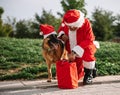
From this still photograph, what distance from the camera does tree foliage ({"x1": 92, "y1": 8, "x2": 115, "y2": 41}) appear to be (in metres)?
33.1

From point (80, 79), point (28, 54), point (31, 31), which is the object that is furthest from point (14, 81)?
point (31, 31)

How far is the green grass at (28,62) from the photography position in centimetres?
790

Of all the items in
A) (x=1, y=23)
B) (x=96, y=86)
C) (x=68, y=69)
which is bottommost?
(x=96, y=86)

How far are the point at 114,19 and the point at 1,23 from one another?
43.8 ft

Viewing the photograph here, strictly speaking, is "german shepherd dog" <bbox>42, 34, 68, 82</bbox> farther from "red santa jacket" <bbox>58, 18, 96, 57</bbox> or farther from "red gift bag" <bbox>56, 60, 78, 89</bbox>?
"red gift bag" <bbox>56, 60, 78, 89</bbox>

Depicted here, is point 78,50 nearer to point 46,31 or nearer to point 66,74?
point 66,74

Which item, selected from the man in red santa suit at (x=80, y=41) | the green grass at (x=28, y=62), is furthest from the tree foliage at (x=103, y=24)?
the man in red santa suit at (x=80, y=41)

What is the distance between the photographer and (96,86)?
6820mm

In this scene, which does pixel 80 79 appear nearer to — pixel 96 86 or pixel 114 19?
pixel 96 86

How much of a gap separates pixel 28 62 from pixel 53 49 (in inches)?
117

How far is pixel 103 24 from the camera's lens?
34000 millimetres

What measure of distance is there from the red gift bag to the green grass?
1.43 m

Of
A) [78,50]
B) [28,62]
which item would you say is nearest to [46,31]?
[78,50]

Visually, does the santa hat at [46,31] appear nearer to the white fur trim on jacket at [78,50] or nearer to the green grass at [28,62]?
the white fur trim on jacket at [78,50]
